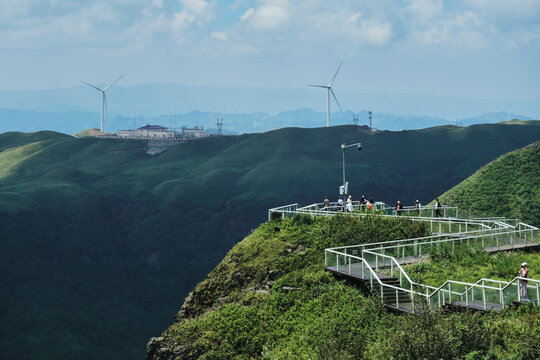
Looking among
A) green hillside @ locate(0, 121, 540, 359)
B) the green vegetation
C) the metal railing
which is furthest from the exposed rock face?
green hillside @ locate(0, 121, 540, 359)

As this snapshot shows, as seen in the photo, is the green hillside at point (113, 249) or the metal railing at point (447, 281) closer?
the metal railing at point (447, 281)

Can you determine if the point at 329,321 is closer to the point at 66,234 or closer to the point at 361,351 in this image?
the point at 361,351

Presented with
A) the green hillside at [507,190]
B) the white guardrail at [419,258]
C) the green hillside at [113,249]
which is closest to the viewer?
the white guardrail at [419,258]

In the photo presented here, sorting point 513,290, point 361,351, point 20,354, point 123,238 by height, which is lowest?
point 20,354

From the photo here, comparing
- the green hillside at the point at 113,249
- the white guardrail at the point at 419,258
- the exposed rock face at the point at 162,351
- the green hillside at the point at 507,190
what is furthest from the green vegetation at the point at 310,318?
the green hillside at the point at 113,249

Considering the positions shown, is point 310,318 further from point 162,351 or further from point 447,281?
point 162,351

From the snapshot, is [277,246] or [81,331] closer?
[277,246]

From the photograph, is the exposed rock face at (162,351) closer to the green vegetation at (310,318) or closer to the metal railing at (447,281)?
the green vegetation at (310,318)

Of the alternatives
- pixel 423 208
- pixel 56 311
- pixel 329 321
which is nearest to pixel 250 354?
pixel 329 321
